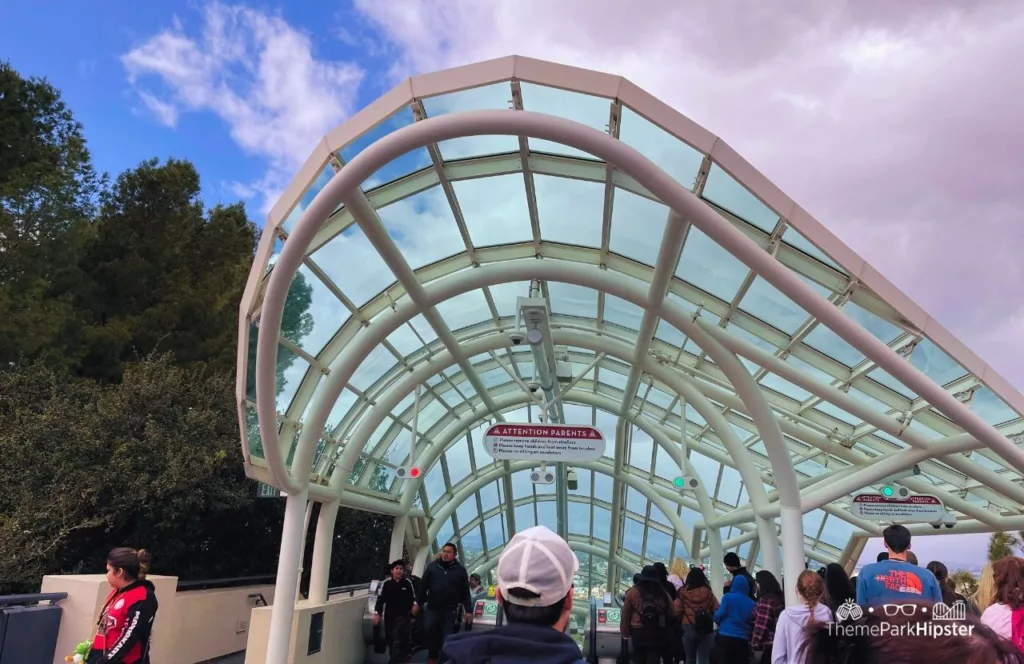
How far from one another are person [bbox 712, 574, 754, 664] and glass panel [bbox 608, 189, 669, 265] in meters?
4.25

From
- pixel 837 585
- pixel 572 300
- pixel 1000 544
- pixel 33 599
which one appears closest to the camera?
pixel 837 585

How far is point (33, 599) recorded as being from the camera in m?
7.23

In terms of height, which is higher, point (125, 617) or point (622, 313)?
point (622, 313)

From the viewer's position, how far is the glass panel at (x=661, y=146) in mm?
7574

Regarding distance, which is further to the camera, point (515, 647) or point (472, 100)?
point (472, 100)

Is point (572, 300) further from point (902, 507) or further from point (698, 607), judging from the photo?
point (902, 507)

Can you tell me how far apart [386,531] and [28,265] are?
12.1 m

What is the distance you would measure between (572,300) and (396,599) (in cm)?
602

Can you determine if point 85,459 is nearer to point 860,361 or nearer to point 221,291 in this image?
point 221,291

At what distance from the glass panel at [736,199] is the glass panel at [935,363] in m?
2.05

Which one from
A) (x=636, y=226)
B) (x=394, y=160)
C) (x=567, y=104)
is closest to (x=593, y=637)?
(x=636, y=226)

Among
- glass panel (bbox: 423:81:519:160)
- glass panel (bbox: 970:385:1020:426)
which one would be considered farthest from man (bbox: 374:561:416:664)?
glass panel (bbox: 970:385:1020:426)

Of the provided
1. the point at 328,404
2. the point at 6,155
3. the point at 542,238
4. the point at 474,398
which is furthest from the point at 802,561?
the point at 6,155

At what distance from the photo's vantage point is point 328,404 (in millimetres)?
9969
